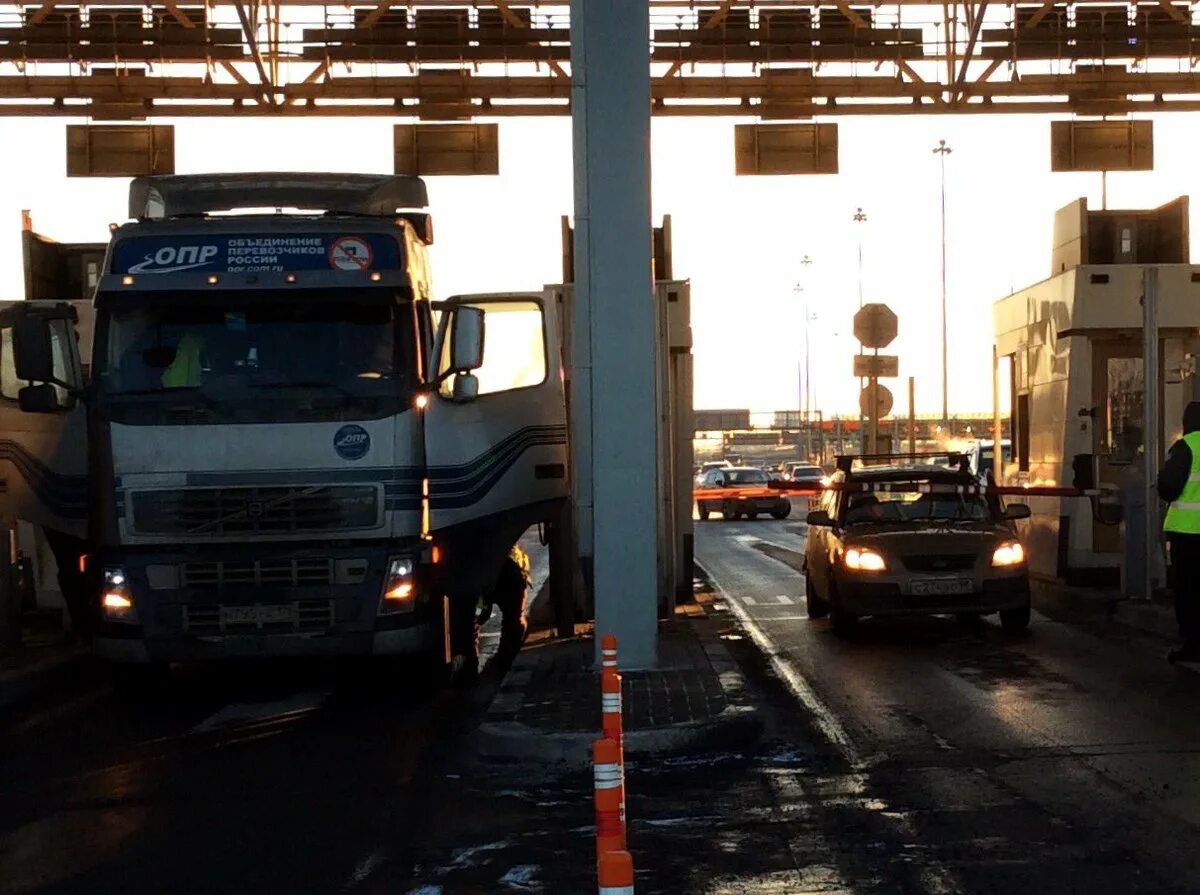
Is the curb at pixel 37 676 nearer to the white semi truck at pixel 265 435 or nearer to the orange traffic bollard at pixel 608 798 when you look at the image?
the white semi truck at pixel 265 435

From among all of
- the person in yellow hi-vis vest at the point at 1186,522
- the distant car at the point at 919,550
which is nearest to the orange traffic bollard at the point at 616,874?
the person in yellow hi-vis vest at the point at 1186,522

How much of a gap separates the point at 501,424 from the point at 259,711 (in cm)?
276

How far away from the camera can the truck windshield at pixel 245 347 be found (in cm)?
1135

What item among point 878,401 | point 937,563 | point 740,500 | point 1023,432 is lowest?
point 740,500

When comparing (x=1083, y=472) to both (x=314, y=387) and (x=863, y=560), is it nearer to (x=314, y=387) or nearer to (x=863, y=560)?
(x=863, y=560)

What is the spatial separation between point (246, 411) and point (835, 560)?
6.19 meters

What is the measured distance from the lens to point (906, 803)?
7.95 meters

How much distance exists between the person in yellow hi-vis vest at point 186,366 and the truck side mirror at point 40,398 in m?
0.82

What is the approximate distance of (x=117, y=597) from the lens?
11281 mm

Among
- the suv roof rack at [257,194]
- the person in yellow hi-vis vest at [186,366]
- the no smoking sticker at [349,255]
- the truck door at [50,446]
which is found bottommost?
the truck door at [50,446]

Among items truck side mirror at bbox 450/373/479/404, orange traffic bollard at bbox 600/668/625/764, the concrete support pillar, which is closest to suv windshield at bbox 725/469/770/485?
the concrete support pillar

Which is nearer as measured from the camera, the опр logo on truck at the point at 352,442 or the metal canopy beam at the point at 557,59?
the опр logo on truck at the point at 352,442

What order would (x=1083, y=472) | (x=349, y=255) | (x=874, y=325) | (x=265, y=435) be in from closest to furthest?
(x=265, y=435), (x=349, y=255), (x=1083, y=472), (x=874, y=325)

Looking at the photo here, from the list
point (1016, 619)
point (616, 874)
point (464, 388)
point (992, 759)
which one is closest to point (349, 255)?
point (464, 388)
